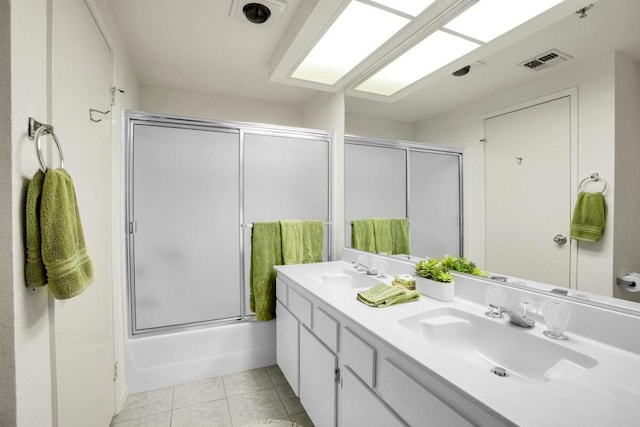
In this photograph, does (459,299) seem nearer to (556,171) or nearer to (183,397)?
(556,171)

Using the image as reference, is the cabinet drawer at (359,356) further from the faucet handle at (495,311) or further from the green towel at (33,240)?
the green towel at (33,240)

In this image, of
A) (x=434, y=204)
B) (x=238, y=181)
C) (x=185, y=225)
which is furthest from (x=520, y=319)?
(x=185, y=225)

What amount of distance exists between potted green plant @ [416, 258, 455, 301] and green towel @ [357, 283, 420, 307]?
8cm

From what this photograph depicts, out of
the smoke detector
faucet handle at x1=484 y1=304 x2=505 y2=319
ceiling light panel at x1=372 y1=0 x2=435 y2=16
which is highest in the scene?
the smoke detector

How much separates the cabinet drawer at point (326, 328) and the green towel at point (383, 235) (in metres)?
0.76

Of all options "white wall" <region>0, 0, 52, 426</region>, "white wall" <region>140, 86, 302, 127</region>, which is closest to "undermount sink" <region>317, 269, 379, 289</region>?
"white wall" <region>0, 0, 52, 426</region>

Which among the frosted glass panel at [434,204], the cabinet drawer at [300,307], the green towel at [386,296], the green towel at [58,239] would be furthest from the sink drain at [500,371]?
the green towel at [58,239]

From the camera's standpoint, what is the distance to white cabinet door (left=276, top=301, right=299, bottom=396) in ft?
5.62

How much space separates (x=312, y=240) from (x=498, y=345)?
147cm

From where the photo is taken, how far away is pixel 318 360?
1414mm

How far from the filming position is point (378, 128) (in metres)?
2.00

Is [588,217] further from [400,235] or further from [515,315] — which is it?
[400,235]

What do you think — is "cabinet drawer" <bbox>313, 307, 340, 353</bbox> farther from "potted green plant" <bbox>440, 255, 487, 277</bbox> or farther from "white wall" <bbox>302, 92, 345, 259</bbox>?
"white wall" <bbox>302, 92, 345, 259</bbox>

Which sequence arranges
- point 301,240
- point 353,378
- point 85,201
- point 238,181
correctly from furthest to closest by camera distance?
point 301,240 < point 238,181 < point 85,201 < point 353,378
